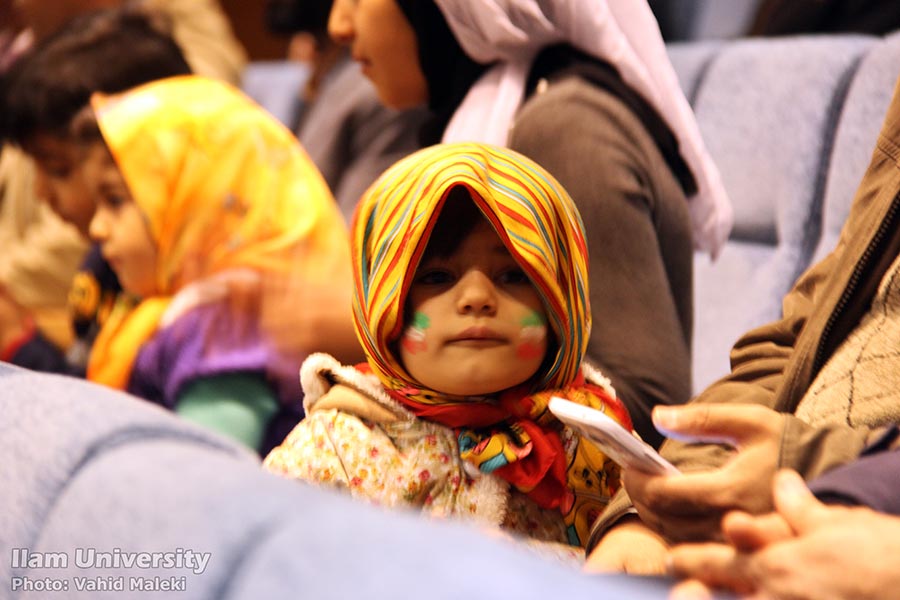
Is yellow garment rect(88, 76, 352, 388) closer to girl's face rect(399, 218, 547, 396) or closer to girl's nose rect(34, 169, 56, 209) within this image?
girl's nose rect(34, 169, 56, 209)

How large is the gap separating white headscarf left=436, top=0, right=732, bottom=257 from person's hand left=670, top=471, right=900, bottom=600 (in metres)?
0.46

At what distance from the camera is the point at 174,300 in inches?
53.6

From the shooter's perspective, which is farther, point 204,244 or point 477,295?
point 204,244

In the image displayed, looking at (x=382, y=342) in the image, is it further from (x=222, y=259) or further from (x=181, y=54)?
(x=181, y=54)

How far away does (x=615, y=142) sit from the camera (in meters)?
0.96

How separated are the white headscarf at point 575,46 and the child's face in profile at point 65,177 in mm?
585

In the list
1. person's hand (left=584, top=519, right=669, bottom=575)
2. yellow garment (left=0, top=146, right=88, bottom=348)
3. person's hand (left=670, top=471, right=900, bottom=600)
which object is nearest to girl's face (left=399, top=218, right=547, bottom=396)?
person's hand (left=584, top=519, right=669, bottom=575)

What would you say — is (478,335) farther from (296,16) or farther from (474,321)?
(296,16)

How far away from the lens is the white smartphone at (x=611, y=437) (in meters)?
0.67

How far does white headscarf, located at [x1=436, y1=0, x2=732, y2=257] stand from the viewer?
960mm

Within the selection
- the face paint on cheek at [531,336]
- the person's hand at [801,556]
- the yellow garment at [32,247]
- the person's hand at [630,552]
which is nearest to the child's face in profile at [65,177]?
the yellow garment at [32,247]

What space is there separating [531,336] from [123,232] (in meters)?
0.67

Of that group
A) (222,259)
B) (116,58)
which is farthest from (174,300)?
(116,58)

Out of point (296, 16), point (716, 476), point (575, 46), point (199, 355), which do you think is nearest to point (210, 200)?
point (199, 355)
